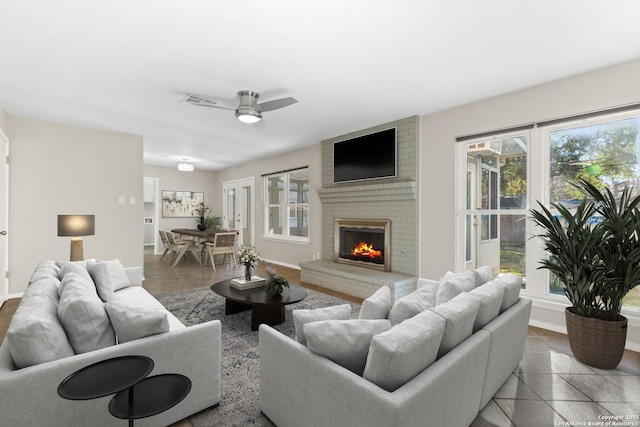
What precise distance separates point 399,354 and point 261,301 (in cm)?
208

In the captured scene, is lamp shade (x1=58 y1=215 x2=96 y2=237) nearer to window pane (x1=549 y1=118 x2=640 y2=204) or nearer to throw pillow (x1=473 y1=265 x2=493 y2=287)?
throw pillow (x1=473 y1=265 x2=493 y2=287)

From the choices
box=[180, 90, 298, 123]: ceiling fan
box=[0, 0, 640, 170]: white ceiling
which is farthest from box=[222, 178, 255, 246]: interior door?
box=[180, 90, 298, 123]: ceiling fan

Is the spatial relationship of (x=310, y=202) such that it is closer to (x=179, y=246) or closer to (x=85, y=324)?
(x=179, y=246)

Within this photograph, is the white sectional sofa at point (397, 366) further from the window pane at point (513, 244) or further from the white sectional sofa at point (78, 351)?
the window pane at point (513, 244)

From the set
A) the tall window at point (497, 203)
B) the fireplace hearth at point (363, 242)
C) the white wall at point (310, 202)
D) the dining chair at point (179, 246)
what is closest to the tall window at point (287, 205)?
the white wall at point (310, 202)

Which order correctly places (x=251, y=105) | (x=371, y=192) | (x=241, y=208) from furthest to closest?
1. (x=241, y=208)
2. (x=371, y=192)
3. (x=251, y=105)

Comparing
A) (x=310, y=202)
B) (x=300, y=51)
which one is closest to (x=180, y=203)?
(x=310, y=202)

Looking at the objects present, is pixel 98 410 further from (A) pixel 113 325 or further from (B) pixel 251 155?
(B) pixel 251 155

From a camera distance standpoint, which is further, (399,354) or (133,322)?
(133,322)

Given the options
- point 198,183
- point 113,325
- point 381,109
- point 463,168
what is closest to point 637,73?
point 463,168

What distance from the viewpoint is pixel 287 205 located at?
23.0 feet

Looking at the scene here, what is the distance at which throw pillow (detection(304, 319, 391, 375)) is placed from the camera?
1.46m

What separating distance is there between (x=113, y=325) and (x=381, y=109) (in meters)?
3.59

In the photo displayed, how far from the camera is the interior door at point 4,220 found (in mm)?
3949
